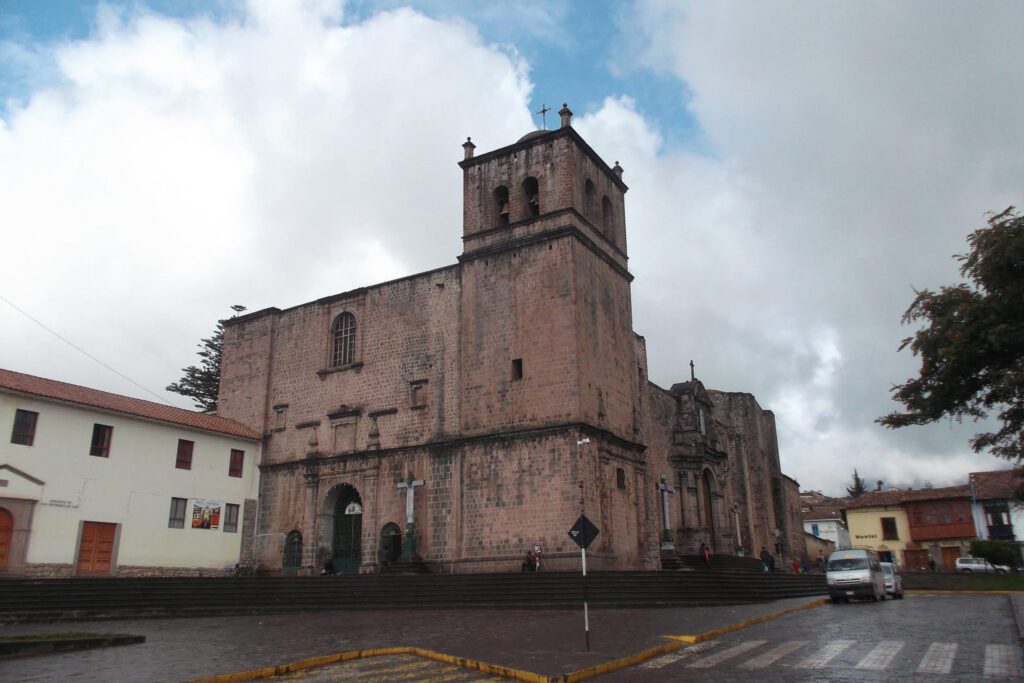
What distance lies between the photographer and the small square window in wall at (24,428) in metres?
24.0

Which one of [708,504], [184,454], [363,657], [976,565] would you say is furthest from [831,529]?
[363,657]

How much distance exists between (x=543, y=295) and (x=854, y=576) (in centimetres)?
1231

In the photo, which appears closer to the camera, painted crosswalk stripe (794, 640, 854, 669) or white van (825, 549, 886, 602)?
painted crosswalk stripe (794, 640, 854, 669)

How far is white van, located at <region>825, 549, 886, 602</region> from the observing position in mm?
21078

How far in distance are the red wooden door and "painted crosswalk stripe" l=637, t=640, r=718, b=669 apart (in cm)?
2027

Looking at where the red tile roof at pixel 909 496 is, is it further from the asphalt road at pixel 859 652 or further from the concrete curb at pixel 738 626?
the asphalt road at pixel 859 652

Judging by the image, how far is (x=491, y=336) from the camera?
2750 centimetres

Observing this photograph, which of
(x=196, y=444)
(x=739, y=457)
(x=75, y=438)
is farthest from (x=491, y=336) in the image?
(x=739, y=457)

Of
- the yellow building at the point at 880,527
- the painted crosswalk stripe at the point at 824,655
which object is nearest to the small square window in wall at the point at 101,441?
the painted crosswalk stripe at the point at 824,655

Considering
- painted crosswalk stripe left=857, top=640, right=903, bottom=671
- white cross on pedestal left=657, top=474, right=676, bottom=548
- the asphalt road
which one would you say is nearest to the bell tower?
white cross on pedestal left=657, top=474, right=676, bottom=548

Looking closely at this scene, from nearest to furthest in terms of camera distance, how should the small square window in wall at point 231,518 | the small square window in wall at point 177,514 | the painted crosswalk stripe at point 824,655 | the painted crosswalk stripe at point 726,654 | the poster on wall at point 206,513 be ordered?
the painted crosswalk stripe at point 824,655 < the painted crosswalk stripe at point 726,654 < the small square window in wall at point 177,514 < the poster on wall at point 206,513 < the small square window in wall at point 231,518

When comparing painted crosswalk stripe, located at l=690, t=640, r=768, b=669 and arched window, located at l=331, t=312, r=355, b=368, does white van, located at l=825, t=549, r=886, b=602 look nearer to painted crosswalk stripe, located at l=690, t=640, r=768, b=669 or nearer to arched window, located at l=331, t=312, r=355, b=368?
painted crosswalk stripe, located at l=690, t=640, r=768, b=669

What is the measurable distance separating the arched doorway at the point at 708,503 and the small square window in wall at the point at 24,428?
25.7 metres

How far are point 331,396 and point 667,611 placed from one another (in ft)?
54.8
